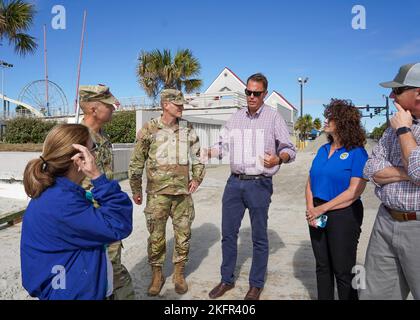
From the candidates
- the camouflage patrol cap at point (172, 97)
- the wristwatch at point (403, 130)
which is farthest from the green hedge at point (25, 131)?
the wristwatch at point (403, 130)

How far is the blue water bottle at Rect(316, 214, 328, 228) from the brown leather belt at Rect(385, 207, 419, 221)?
625 millimetres

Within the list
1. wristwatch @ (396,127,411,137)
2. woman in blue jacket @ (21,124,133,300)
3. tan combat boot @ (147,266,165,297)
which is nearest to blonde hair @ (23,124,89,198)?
woman in blue jacket @ (21,124,133,300)

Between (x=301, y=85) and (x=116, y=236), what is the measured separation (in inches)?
1486

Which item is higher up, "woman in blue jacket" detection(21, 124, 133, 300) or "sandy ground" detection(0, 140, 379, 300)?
"woman in blue jacket" detection(21, 124, 133, 300)

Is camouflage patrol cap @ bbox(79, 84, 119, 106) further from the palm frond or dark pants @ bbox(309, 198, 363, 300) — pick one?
the palm frond

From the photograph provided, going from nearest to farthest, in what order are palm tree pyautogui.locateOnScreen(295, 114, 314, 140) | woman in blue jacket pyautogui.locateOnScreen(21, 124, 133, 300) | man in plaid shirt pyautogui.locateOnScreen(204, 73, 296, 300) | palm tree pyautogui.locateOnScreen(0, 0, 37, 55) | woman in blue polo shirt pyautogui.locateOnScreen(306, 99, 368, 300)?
woman in blue jacket pyautogui.locateOnScreen(21, 124, 133, 300) < woman in blue polo shirt pyautogui.locateOnScreen(306, 99, 368, 300) < man in plaid shirt pyautogui.locateOnScreen(204, 73, 296, 300) < palm tree pyautogui.locateOnScreen(0, 0, 37, 55) < palm tree pyautogui.locateOnScreen(295, 114, 314, 140)

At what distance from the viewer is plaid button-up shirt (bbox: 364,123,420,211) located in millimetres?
1951

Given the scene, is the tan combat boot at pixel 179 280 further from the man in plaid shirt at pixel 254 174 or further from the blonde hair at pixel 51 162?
the blonde hair at pixel 51 162

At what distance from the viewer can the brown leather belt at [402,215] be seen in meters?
2.11

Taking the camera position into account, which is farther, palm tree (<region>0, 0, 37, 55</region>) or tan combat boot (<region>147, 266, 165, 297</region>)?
palm tree (<region>0, 0, 37, 55</region>)

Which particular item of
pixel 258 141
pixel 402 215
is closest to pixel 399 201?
pixel 402 215

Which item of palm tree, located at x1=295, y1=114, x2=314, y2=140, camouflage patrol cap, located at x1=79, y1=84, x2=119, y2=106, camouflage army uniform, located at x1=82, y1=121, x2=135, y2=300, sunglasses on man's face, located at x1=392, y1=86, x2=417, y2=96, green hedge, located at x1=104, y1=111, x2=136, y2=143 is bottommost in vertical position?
camouflage army uniform, located at x1=82, y1=121, x2=135, y2=300

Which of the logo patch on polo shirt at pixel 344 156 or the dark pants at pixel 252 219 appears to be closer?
the logo patch on polo shirt at pixel 344 156
